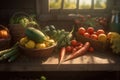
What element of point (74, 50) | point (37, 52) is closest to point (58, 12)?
point (74, 50)

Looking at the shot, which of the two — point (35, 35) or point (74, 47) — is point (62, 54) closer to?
point (74, 47)

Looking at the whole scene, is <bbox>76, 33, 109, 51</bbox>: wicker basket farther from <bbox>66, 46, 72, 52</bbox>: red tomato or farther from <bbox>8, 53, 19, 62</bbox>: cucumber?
<bbox>8, 53, 19, 62</bbox>: cucumber

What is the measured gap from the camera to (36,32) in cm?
353

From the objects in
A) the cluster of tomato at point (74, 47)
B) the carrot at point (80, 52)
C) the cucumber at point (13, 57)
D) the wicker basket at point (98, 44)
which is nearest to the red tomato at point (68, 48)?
the cluster of tomato at point (74, 47)

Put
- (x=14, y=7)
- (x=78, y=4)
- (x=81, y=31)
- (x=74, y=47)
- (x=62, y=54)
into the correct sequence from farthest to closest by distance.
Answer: (x=78, y=4), (x=14, y=7), (x=81, y=31), (x=74, y=47), (x=62, y=54)

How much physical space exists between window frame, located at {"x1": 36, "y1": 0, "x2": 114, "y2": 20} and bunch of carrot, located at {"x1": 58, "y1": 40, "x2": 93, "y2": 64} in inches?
30.7

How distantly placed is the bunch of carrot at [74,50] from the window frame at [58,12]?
0.78m

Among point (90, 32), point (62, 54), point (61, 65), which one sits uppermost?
point (90, 32)

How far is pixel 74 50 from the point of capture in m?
3.80

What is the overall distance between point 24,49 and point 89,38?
3.42 feet

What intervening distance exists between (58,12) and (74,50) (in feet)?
3.69

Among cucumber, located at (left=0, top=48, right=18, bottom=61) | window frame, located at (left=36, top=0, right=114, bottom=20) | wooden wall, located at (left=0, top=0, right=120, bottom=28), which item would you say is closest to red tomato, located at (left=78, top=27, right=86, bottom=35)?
window frame, located at (left=36, top=0, right=114, bottom=20)

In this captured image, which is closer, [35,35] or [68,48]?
[35,35]

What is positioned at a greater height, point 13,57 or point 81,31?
point 81,31
